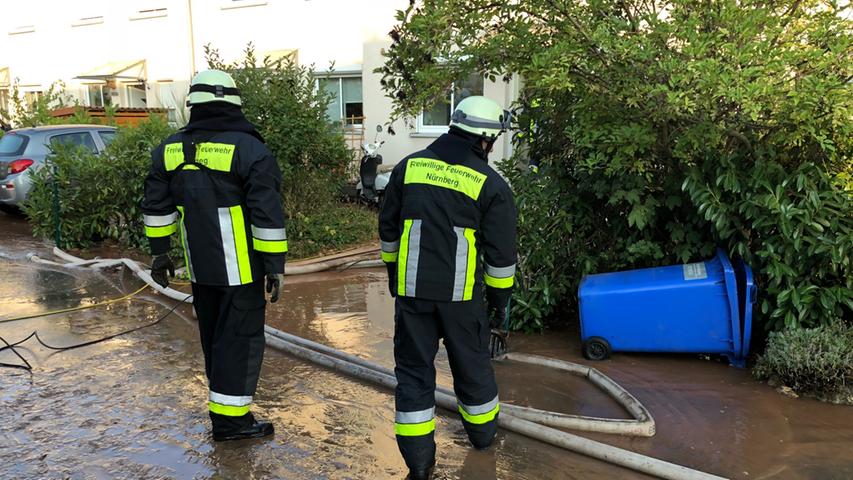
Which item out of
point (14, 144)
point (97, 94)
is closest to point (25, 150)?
point (14, 144)

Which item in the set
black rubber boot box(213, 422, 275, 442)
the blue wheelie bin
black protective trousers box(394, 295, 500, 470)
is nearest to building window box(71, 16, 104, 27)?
black rubber boot box(213, 422, 275, 442)

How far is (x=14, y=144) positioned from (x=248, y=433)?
935cm

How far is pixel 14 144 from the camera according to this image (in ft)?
33.7

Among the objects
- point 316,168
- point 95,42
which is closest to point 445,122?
point 316,168

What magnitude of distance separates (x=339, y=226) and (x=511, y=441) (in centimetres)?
531

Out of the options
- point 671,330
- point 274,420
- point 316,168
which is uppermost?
point 316,168

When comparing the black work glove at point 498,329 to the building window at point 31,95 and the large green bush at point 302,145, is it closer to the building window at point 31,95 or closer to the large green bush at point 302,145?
the large green bush at point 302,145

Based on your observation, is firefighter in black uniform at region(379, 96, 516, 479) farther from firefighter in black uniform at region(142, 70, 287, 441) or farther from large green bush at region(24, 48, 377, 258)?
large green bush at region(24, 48, 377, 258)

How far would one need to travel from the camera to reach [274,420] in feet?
11.8

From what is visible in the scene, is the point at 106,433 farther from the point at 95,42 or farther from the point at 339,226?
the point at 95,42

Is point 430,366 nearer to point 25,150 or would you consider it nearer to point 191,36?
point 25,150

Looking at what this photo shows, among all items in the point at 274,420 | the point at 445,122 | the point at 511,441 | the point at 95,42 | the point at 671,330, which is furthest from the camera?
the point at 95,42

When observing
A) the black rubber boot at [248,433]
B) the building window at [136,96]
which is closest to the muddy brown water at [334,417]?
the black rubber boot at [248,433]

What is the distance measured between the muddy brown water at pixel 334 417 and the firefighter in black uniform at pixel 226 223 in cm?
35
